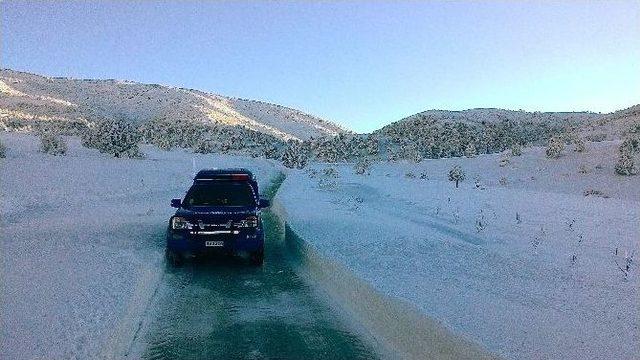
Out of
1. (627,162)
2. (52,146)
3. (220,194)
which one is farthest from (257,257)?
(52,146)

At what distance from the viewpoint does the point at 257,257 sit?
36.3ft

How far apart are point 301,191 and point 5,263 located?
19.5m

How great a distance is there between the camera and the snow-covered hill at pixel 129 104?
4281 inches

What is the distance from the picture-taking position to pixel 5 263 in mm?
9266

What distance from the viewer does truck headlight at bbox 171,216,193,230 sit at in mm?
10703

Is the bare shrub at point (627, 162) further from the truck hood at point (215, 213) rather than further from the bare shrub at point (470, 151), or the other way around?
the truck hood at point (215, 213)

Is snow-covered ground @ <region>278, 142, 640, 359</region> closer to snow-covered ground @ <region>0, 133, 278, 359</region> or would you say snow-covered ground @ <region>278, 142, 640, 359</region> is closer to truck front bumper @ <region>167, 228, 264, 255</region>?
truck front bumper @ <region>167, 228, 264, 255</region>

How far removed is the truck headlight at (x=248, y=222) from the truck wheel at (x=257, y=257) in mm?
545

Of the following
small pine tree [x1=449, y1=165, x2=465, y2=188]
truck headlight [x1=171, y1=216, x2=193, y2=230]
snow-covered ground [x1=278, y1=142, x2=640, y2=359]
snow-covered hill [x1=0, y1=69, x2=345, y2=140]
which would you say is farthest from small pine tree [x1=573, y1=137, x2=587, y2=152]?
snow-covered hill [x1=0, y1=69, x2=345, y2=140]

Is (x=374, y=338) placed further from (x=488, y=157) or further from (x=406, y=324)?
(x=488, y=157)

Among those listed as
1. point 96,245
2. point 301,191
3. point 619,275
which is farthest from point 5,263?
point 301,191

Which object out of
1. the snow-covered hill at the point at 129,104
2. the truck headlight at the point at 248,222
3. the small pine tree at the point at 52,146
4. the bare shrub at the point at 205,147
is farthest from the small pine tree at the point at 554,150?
the snow-covered hill at the point at 129,104

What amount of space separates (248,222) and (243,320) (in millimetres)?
3770

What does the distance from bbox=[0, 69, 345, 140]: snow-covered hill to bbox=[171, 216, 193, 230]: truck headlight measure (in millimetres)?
96620
